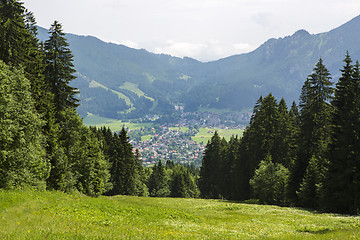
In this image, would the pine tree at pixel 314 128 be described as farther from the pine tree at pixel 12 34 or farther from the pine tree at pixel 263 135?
the pine tree at pixel 12 34

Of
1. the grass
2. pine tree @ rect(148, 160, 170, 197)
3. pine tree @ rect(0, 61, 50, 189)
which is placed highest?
pine tree @ rect(0, 61, 50, 189)

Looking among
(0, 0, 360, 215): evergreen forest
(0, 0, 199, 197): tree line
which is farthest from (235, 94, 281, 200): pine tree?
(0, 0, 199, 197): tree line

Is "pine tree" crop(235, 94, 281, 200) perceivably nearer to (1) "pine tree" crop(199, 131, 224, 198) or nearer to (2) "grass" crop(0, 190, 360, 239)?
(1) "pine tree" crop(199, 131, 224, 198)

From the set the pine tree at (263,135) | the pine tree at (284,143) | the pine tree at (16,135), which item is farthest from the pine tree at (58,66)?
the pine tree at (284,143)

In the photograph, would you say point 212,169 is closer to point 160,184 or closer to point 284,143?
point 160,184

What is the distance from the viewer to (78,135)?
41.3m

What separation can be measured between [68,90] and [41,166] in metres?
12.2

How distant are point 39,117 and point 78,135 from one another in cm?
1099

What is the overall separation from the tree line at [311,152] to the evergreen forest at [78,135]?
12cm

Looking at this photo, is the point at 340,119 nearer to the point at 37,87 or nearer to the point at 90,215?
the point at 90,215

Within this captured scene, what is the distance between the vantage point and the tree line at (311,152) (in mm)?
31778

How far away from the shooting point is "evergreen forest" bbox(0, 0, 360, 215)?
26797 millimetres

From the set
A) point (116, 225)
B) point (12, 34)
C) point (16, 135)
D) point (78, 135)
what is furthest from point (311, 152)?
point (12, 34)

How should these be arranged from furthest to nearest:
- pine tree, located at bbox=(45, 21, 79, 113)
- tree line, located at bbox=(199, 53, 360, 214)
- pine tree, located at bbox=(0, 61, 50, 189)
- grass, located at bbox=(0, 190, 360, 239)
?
1. pine tree, located at bbox=(45, 21, 79, 113)
2. tree line, located at bbox=(199, 53, 360, 214)
3. pine tree, located at bbox=(0, 61, 50, 189)
4. grass, located at bbox=(0, 190, 360, 239)
